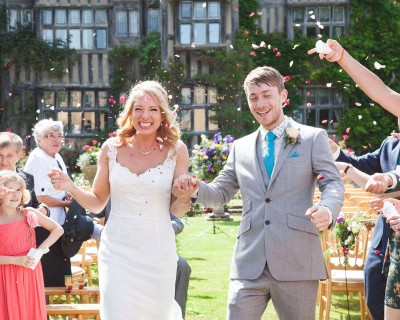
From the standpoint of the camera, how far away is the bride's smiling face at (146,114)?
439 centimetres

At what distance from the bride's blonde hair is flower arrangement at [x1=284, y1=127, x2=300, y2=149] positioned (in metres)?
0.72

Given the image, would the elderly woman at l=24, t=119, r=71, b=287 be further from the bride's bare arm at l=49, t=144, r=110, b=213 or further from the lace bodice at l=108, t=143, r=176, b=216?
the lace bodice at l=108, t=143, r=176, b=216

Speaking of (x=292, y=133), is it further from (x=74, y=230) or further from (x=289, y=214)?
(x=74, y=230)

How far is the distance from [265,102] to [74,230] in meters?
2.40

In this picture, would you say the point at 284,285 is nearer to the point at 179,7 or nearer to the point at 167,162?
the point at 167,162

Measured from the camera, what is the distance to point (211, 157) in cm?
1450

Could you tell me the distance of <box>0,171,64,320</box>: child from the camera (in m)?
5.27

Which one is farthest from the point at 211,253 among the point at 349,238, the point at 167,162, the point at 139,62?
the point at 139,62

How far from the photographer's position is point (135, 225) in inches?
174

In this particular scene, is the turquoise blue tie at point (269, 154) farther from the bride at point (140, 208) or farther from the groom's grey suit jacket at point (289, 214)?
the bride at point (140, 208)

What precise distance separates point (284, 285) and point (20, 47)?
20470mm

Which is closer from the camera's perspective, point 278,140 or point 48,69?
point 278,140

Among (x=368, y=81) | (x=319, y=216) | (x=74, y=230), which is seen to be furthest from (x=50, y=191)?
(x=368, y=81)

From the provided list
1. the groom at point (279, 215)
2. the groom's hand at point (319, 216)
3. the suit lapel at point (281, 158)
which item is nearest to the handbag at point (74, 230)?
the groom at point (279, 215)
